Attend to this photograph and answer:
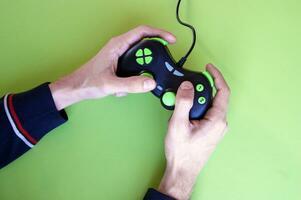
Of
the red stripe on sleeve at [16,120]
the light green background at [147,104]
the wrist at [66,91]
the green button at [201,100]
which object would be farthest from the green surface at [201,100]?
the red stripe on sleeve at [16,120]

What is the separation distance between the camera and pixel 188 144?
0.71 m

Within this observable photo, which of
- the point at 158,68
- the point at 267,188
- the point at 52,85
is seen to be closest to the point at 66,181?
the point at 52,85

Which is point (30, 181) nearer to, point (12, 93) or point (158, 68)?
point (12, 93)

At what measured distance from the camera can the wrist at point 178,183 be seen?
708 mm

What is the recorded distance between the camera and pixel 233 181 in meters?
0.75

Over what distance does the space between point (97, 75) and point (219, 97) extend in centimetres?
26

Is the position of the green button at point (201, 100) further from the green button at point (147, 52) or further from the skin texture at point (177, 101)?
the green button at point (147, 52)

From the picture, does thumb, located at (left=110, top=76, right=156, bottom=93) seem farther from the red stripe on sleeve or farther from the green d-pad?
the red stripe on sleeve

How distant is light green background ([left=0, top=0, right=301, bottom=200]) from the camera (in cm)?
76

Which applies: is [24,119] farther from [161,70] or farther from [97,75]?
[161,70]

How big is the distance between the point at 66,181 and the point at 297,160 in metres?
0.50

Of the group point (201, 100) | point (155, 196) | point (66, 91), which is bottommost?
→ point (155, 196)

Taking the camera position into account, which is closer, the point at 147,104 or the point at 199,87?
the point at 199,87

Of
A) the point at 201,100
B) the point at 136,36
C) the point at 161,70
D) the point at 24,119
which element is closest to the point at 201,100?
the point at 201,100
